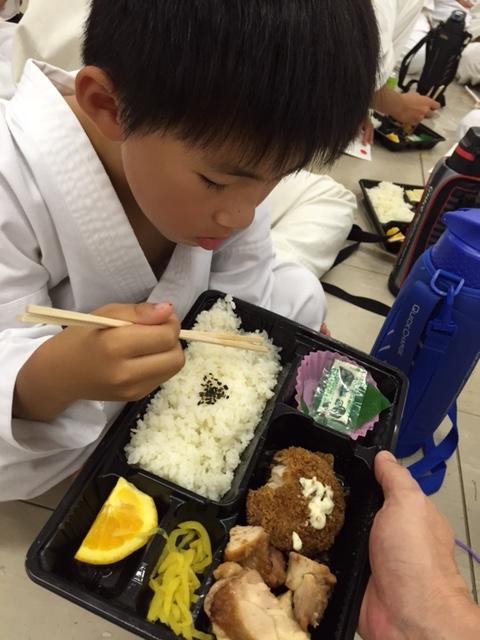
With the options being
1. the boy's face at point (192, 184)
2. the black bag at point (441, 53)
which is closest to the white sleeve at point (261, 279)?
the boy's face at point (192, 184)

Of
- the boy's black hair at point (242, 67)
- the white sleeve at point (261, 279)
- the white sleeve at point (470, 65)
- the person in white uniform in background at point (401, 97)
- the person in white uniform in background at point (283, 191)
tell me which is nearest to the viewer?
A: the boy's black hair at point (242, 67)


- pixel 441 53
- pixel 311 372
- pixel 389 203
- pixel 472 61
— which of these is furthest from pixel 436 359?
pixel 472 61

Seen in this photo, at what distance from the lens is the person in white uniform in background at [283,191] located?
131cm

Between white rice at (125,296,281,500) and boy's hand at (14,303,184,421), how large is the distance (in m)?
0.13

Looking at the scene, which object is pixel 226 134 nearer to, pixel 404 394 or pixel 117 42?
pixel 117 42

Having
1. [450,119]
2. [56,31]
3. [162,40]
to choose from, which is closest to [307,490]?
[162,40]

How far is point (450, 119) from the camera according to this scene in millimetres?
2910

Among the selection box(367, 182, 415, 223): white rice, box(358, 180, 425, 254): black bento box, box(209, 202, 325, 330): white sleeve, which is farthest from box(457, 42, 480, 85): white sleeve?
box(209, 202, 325, 330): white sleeve

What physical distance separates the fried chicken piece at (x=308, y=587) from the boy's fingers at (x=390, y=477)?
0.49 ft

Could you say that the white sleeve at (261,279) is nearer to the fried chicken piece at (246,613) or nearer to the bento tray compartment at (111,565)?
the bento tray compartment at (111,565)

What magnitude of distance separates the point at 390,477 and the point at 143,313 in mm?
445

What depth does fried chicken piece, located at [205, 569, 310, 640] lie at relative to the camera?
647 mm

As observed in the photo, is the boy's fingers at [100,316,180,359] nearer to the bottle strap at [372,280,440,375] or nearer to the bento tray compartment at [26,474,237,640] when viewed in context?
the bento tray compartment at [26,474,237,640]

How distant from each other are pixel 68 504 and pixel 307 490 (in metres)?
0.35
